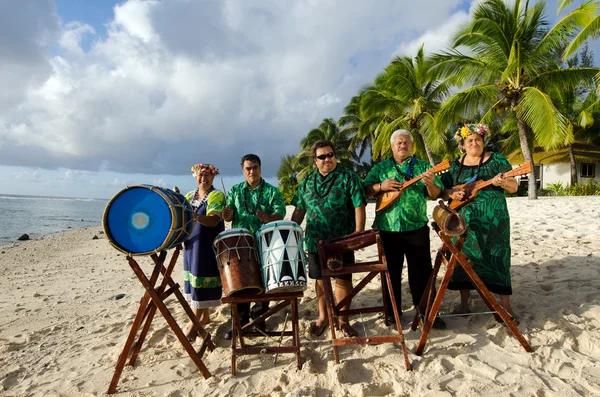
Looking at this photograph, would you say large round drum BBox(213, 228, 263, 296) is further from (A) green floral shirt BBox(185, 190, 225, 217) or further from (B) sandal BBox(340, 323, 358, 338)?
(B) sandal BBox(340, 323, 358, 338)

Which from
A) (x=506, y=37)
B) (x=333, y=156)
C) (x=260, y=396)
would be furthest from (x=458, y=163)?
(x=506, y=37)

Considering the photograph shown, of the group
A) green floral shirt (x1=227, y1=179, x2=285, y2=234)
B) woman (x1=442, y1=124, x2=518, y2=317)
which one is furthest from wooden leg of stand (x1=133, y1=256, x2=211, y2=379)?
woman (x1=442, y1=124, x2=518, y2=317)

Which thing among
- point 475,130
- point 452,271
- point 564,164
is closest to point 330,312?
point 452,271

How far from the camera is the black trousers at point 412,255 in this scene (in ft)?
11.1

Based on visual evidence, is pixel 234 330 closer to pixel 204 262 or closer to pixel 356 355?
pixel 204 262

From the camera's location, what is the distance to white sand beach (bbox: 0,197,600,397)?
2.60m

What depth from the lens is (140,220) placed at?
2812mm

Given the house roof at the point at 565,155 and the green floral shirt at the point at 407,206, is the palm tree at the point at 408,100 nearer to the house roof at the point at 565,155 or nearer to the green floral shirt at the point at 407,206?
the house roof at the point at 565,155

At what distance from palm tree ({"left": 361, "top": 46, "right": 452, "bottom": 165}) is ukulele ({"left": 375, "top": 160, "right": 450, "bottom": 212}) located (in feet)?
48.5

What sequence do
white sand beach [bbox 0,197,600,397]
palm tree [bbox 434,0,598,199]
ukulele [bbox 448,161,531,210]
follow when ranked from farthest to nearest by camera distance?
1. palm tree [bbox 434,0,598,199]
2. ukulele [bbox 448,161,531,210]
3. white sand beach [bbox 0,197,600,397]

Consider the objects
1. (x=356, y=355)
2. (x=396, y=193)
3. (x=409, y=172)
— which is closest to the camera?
(x=356, y=355)

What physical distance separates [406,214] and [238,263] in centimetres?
158

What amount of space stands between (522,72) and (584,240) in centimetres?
1009

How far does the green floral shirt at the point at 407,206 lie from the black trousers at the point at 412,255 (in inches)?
3.3
